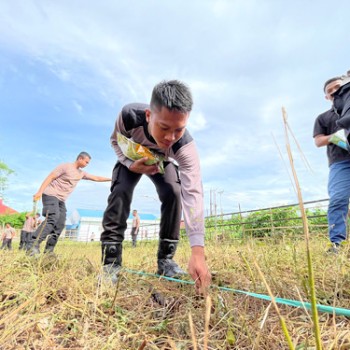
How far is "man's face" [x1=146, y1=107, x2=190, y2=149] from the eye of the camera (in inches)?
64.4

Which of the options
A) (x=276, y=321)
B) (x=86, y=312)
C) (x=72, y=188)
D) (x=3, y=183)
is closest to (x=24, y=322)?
(x=86, y=312)

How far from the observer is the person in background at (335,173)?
231cm

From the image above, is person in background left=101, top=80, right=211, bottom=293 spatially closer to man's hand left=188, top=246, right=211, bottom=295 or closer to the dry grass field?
man's hand left=188, top=246, right=211, bottom=295

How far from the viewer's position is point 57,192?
4.09 meters

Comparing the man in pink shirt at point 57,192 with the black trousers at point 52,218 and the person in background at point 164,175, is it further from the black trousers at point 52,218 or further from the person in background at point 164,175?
the person in background at point 164,175

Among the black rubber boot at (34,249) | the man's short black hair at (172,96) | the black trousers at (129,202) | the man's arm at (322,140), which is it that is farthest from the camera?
the man's arm at (322,140)

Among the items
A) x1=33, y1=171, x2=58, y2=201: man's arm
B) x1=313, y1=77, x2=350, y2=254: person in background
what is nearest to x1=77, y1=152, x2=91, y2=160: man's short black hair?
x1=33, y1=171, x2=58, y2=201: man's arm

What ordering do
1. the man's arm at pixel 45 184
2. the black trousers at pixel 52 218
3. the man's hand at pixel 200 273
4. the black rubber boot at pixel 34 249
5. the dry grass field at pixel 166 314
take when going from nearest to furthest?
the dry grass field at pixel 166 314 < the man's hand at pixel 200 273 < the black rubber boot at pixel 34 249 < the man's arm at pixel 45 184 < the black trousers at pixel 52 218

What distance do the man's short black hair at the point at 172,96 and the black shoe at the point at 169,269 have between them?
42.4 inches

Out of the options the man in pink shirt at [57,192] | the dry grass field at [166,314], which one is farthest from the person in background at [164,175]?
the man in pink shirt at [57,192]

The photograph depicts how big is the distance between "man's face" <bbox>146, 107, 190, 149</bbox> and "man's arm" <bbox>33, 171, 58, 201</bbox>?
97.2 inches

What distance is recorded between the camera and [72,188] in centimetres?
434

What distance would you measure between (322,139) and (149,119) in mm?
1673

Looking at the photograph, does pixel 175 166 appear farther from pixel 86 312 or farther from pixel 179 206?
pixel 86 312
